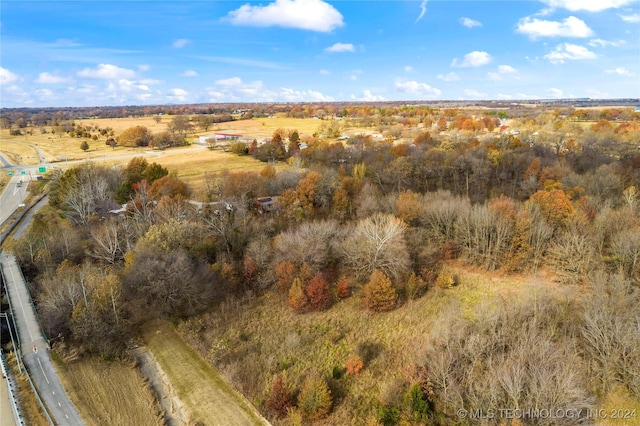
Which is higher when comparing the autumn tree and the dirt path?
the autumn tree

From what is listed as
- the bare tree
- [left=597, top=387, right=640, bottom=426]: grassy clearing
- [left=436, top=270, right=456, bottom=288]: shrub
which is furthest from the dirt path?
[left=597, top=387, right=640, bottom=426]: grassy clearing

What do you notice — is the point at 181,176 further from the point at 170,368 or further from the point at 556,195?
the point at 556,195

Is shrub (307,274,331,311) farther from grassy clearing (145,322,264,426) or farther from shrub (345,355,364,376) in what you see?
grassy clearing (145,322,264,426)

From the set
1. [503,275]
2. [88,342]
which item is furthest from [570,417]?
[88,342]

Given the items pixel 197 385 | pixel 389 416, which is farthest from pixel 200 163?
pixel 389 416

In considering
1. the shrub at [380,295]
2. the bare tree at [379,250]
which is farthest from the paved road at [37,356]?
the bare tree at [379,250]

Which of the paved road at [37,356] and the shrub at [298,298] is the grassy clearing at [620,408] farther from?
the paved road at [37,356]

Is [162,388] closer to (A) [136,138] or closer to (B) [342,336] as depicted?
(B) [342,336]
